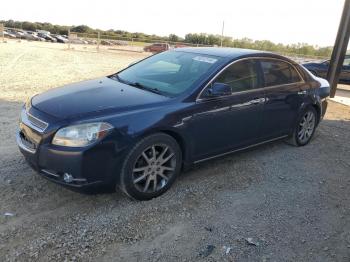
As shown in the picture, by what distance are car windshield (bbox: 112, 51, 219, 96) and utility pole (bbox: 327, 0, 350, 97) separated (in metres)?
8.41

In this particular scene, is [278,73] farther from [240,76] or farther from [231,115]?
[231,115]

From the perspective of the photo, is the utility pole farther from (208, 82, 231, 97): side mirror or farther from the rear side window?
(208, 82, 231, 97): side mirror

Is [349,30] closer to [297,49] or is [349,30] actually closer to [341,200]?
[341,200]

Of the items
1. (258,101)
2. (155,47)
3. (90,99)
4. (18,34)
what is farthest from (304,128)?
(18,34)

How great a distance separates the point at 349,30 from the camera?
12031mm

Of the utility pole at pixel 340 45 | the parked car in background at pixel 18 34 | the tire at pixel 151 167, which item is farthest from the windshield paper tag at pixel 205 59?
the parked car in background at pixel 18 34

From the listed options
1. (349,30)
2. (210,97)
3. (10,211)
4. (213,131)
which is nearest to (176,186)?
(213,131)

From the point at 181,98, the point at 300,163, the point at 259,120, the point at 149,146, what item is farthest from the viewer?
the point at 300,163

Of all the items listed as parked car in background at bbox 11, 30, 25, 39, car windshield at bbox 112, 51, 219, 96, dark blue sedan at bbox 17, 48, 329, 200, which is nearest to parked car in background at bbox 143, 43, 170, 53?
parked car in background at bbox 11, 30, 25, 39

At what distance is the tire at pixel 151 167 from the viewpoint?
154 inches

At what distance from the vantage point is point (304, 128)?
6.46m

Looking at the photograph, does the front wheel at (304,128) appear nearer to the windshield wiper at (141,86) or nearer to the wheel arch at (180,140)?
the wheel arch at (180,140)

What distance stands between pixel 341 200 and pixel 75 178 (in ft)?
10.2

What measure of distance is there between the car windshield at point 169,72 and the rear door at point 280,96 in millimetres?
981
